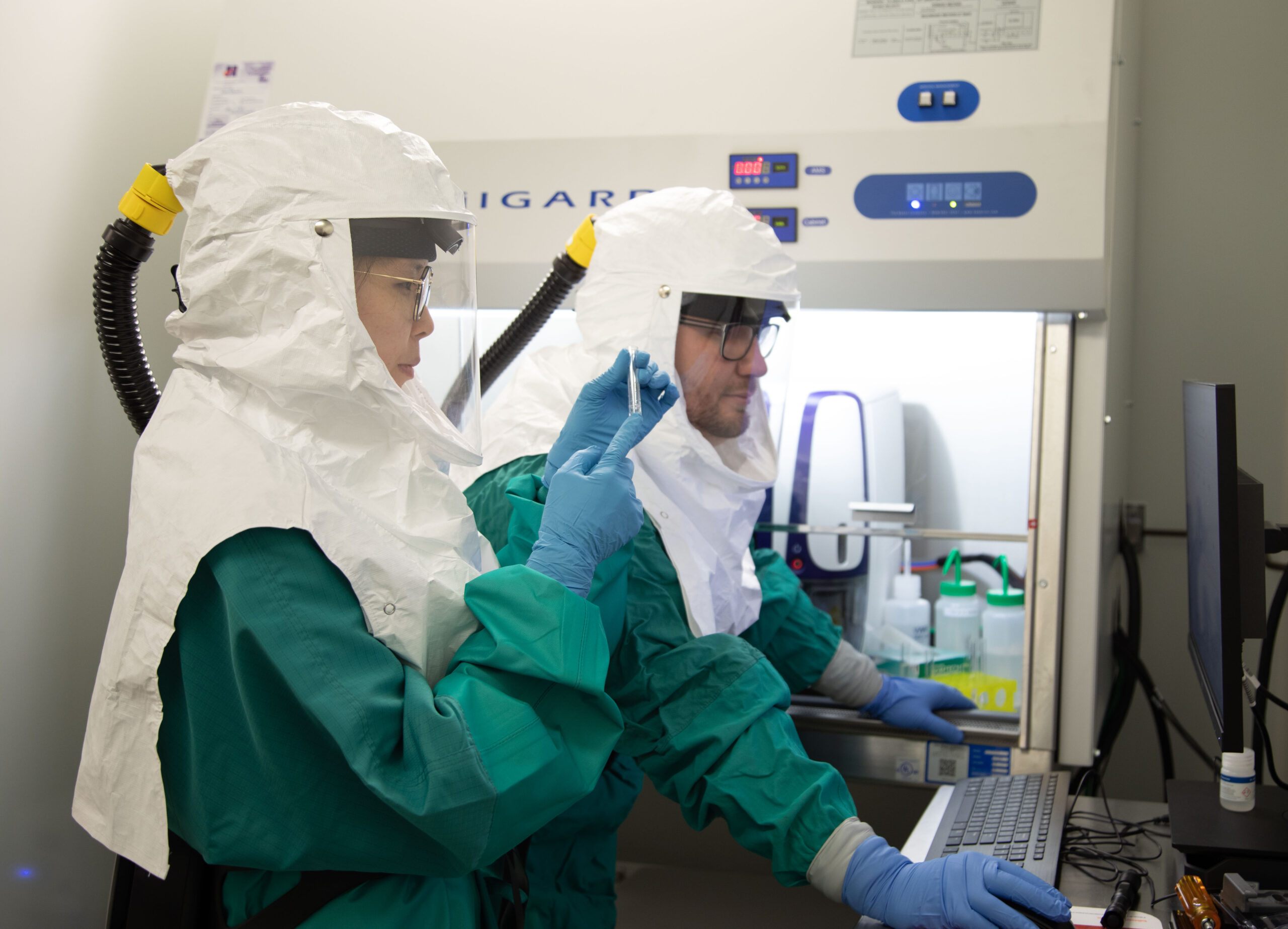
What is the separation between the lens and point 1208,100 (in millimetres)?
2428

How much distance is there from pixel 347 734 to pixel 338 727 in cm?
1

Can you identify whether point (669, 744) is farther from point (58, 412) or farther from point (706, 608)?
point (58, 412)

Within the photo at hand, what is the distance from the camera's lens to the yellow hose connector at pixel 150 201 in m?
1.18

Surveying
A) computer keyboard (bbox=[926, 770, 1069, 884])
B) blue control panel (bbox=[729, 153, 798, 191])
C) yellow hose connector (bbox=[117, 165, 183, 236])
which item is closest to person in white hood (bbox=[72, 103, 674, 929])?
yellow hose connector (bbox=[117, 165, 183, 236])

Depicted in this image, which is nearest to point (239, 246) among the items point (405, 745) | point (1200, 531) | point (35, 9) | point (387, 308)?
point (387, 308)

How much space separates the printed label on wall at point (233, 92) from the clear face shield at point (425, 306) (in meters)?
0.86

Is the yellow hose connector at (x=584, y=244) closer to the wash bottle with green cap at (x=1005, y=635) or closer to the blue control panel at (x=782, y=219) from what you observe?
the blue control panel at (x=782, y=219)

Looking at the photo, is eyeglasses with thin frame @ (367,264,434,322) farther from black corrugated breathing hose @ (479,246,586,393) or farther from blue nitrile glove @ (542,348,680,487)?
black corrugated breathing hose @ (479,246,586,393)

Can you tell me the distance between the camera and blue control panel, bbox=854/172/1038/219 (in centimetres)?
162

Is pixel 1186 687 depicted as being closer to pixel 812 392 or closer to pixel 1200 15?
pixel 812 392

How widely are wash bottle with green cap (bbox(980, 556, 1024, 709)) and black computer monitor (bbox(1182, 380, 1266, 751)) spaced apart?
0.61m

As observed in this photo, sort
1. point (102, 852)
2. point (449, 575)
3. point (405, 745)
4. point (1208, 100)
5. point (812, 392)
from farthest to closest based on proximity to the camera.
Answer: point (1208, 100), point (812, 392), point (102, 852), point (449, 575), point (405, 745)

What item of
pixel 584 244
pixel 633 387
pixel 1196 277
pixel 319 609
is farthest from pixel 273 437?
pixel 1196 277

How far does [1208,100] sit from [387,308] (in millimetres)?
2214
